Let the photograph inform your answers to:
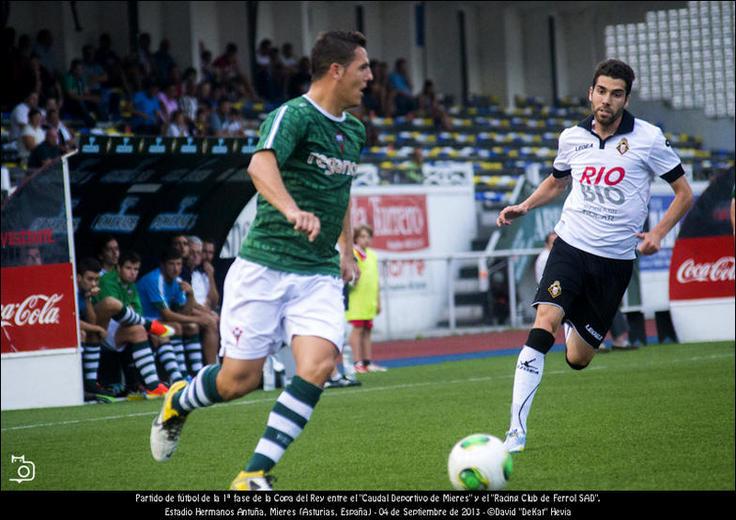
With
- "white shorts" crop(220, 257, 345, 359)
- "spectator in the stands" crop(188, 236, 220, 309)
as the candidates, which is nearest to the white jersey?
"white shorts" crop(220, 257, 345, 359)

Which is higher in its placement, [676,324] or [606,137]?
[606,137]

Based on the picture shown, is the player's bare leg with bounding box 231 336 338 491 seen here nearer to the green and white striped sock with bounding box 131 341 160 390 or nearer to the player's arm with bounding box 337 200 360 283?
the player's arm with bounding box 337 200 360 283

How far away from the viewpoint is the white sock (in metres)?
8.05

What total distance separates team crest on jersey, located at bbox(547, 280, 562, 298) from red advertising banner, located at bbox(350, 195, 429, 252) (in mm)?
15331

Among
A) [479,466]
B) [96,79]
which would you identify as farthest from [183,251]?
[96,79]

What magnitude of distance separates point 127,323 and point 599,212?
713 centimetres

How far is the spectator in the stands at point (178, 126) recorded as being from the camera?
22.4 m

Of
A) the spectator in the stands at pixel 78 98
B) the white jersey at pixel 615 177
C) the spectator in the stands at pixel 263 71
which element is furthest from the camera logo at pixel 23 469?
the spectator in the stands at pixel 263 71

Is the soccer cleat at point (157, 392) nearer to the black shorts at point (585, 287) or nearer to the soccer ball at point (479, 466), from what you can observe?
the black shorts at point (585, 287)

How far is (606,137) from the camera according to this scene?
8.41m

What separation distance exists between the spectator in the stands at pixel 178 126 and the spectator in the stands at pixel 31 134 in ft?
9.43
